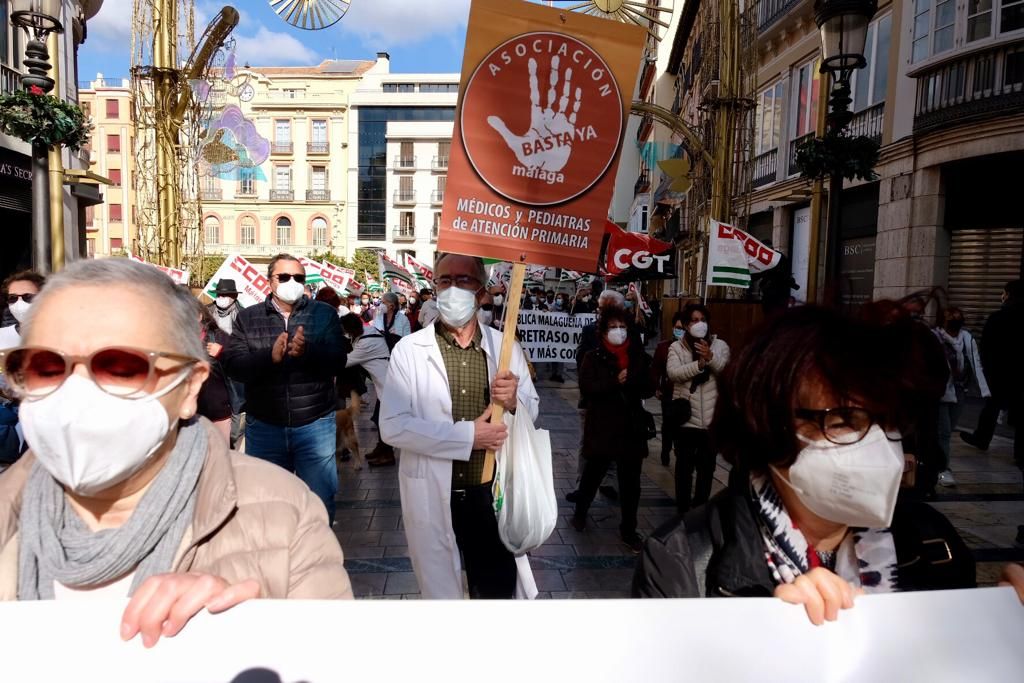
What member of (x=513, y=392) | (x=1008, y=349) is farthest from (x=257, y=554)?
(x=1008, y=349)

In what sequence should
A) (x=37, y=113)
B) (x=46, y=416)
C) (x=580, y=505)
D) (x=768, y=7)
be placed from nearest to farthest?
(x=46, y=416) → (x=580, y=505) → (x=37, y=113) → (x=768, y=7)

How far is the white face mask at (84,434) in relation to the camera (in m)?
1.29

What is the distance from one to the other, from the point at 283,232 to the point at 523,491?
66.8 m

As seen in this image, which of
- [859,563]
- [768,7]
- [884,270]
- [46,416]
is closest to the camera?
[46,416]

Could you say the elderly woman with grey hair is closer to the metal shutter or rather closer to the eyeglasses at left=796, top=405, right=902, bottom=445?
the eyeglasses at left=796, top=405, right=902, bottom=445

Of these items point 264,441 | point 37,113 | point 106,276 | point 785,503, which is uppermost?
point 37,113

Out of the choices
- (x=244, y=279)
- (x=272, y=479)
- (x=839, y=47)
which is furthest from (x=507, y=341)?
(x=244, y=279)

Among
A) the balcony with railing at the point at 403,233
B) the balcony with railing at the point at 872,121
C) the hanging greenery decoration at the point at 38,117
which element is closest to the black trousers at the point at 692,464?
the hanging greenery decoration at the point at 38,117

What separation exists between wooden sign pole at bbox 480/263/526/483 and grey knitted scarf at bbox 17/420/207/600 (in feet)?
5.73

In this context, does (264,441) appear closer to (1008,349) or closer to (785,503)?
(785,503)

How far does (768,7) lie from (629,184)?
36154 millimetres

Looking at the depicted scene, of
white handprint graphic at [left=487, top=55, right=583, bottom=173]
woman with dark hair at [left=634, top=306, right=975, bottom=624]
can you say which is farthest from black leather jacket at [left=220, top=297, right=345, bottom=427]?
woman with dark hair at [left=634, top=306, right=975, bottom=624]

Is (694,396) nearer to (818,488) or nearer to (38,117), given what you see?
(818,488)

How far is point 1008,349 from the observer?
5508 millimetres
